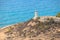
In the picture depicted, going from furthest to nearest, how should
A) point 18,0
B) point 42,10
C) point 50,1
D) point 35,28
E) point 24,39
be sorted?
1. point 18,0
2. point 50,1
3. point 42,10
4. point 35,28
5. point 24,39

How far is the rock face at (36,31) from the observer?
6.74 metres

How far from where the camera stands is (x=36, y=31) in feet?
23.3

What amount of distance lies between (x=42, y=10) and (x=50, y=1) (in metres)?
4.34

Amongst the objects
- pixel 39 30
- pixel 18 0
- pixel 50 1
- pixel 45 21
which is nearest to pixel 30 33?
pixel 39 30

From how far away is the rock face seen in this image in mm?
6738

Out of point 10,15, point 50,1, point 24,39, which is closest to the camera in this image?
point 24,39

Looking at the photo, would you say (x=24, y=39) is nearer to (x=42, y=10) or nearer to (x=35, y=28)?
(x=35, y=28)

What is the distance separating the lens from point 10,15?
14969 mm

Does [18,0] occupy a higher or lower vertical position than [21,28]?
higher

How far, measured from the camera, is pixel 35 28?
729cm

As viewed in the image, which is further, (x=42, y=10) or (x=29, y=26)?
(x=42, y=10)

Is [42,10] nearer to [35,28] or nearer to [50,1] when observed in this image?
[50,1]

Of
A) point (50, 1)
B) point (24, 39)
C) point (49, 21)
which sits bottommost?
point (24, 39)

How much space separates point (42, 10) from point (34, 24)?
905 cm
